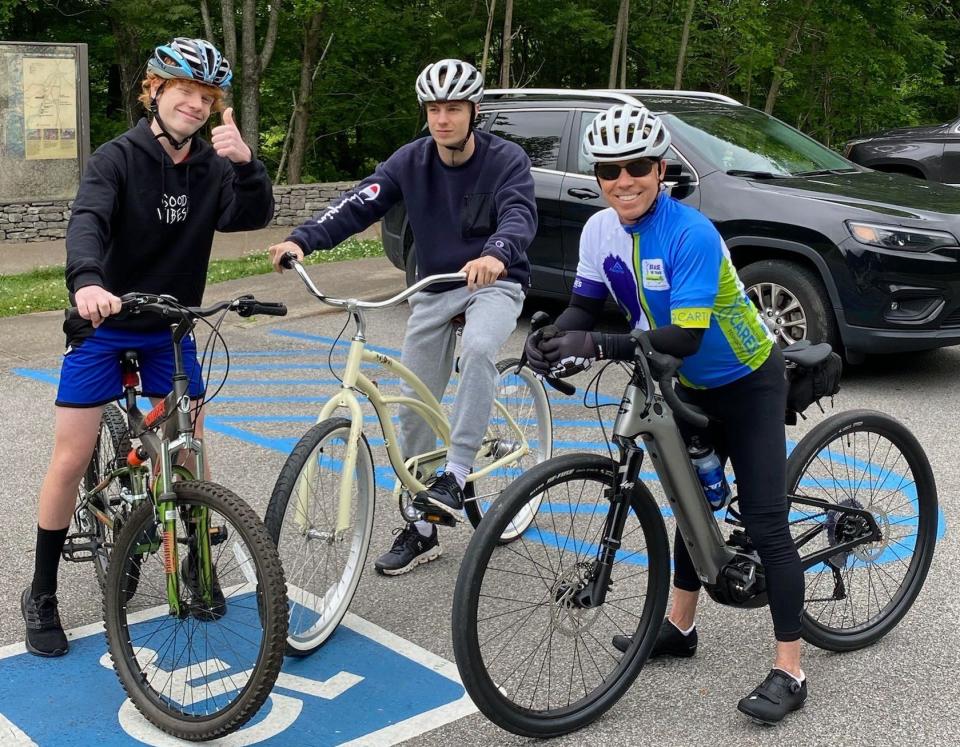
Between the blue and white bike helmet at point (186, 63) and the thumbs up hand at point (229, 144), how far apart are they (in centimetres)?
15

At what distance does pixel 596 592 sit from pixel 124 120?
21.4m

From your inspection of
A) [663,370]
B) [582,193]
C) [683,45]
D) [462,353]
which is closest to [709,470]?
[663,370]

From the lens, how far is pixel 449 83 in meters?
4.42

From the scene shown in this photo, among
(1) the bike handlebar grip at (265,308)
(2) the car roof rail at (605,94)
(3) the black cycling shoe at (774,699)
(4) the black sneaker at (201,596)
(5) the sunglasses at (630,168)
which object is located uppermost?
(5) the sunglasses at (630,168)

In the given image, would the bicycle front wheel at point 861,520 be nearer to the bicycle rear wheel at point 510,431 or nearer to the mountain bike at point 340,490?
the mountain bike at point 340,490

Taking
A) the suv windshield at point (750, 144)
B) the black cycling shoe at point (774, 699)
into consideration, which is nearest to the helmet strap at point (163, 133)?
the black cycling shoe at point (774, 699)

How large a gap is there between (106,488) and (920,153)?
1455 centimetres

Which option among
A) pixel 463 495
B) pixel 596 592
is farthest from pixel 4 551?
pixel 596 592

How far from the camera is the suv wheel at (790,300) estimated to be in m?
7.93

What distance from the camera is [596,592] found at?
356 cm

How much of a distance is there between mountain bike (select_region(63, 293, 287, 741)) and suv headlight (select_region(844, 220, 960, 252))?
5100 millimetres

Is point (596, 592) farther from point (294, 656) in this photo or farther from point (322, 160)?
point (322, 160)

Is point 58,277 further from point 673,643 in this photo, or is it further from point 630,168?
point 630,168

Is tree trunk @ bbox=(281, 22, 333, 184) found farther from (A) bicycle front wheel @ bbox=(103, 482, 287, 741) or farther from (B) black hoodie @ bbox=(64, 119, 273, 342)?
(A) bicycle front wheel @ bbox=(103, 482, 287, 741)
